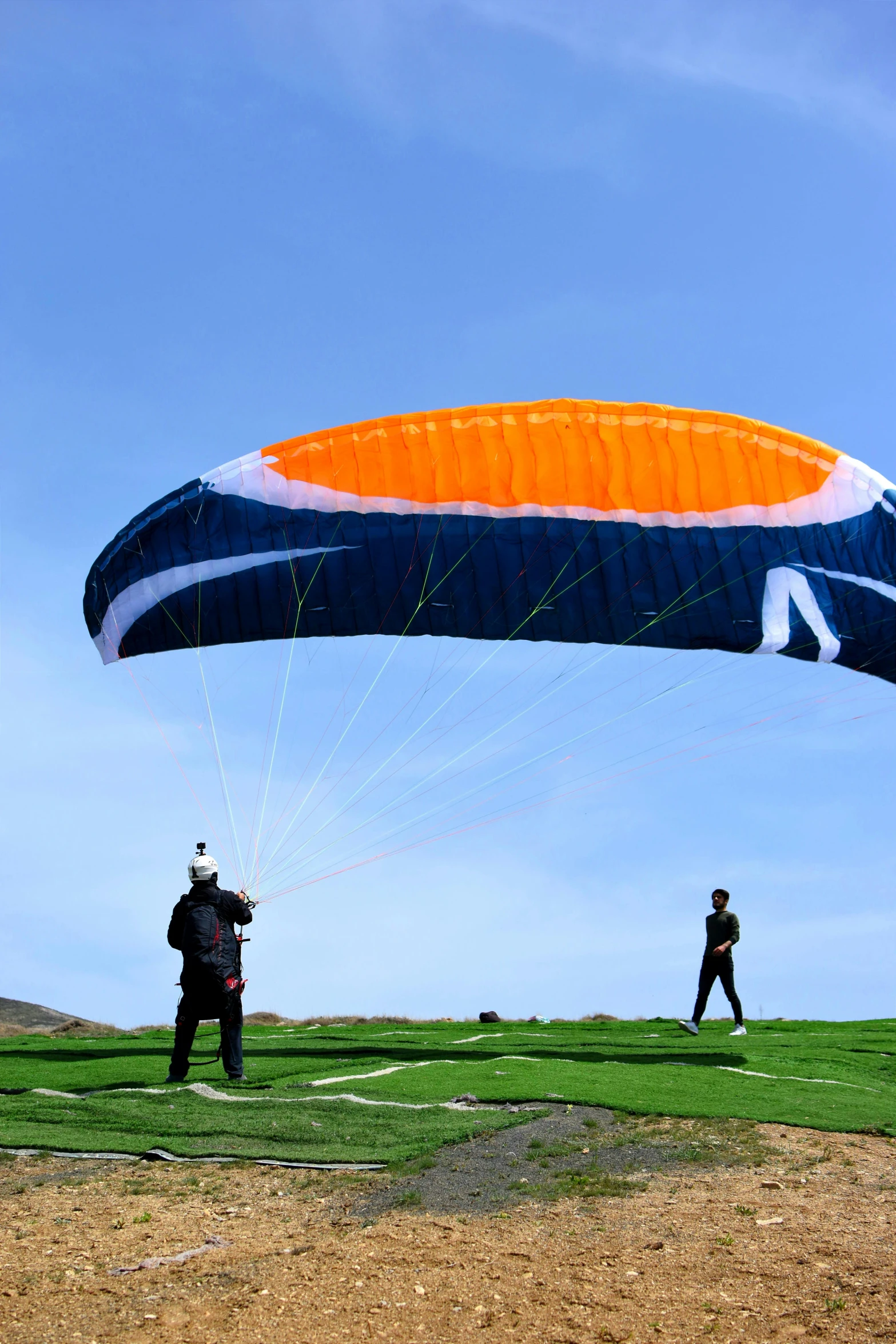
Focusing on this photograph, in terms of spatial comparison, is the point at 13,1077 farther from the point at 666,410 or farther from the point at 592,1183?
the point at 666,410

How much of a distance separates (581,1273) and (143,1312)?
1.67 metres

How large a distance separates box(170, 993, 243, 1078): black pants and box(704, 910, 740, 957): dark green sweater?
4.69 metres

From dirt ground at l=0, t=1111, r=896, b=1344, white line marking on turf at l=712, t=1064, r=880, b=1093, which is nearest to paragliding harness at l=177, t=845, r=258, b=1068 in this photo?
dirt ground at l=0, t=1111, r=896, b=1344

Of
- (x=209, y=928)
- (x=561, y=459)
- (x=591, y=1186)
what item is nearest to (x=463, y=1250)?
(x=591, y=1186)

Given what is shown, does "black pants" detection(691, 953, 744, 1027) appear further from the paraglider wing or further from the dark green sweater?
the paraglider wing

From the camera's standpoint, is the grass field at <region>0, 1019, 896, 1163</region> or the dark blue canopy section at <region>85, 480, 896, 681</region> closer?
the grass field at <region>0, 1019, 896, 1163</region>

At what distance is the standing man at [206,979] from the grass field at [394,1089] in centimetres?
22

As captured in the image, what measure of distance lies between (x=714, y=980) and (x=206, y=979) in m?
5.20

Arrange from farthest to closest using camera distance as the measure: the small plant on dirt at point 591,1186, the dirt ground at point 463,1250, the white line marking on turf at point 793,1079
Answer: the white line marking on turf at point 793,1079 → the small plant on dirt at point 591,1186 → the dirt ground at point 463,1250

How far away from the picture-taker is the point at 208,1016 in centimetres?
816

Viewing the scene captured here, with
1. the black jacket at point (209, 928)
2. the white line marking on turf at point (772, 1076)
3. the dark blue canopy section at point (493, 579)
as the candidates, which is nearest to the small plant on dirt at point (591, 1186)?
the white line marking on turf at point (772, 1076)

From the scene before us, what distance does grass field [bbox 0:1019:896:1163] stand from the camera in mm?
6500

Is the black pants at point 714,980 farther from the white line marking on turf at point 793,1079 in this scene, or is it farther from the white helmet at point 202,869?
the white helmet at point 202,869

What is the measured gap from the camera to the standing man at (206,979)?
26.9ft
